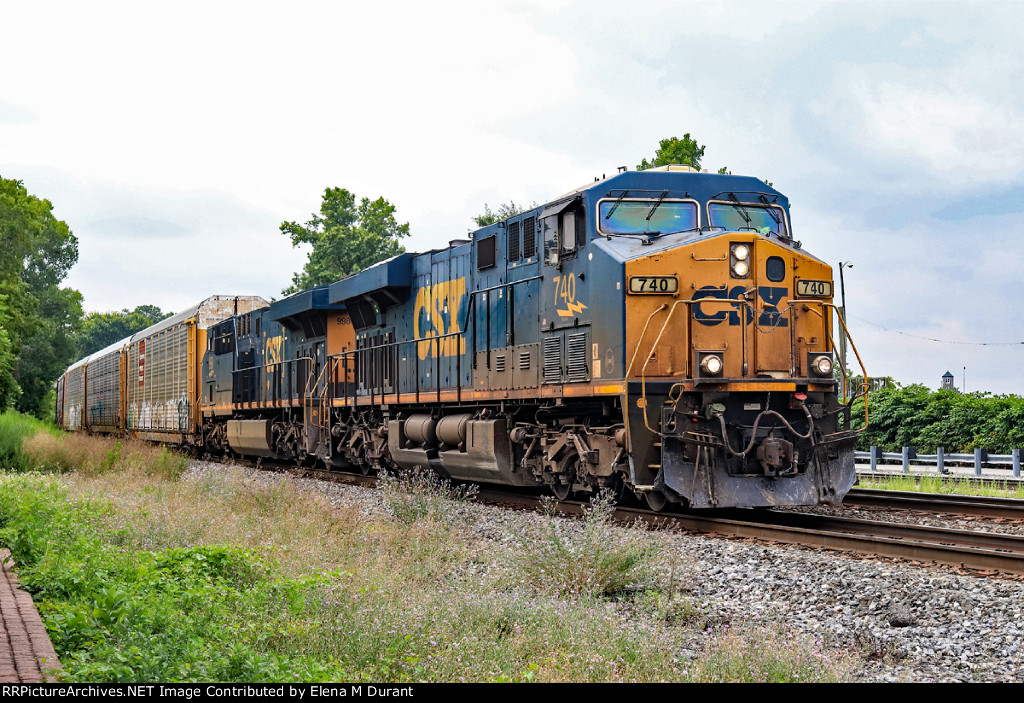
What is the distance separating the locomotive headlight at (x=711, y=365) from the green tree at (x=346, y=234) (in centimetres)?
4174

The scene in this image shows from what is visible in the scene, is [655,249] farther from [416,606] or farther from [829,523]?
[416,606]

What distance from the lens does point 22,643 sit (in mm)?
5082

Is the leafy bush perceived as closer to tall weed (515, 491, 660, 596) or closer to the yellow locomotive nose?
the yellow locomotive nose

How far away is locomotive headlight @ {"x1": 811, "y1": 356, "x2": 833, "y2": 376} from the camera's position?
421 inches

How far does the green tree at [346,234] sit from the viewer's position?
51.2 m

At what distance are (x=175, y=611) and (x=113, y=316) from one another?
499 feet

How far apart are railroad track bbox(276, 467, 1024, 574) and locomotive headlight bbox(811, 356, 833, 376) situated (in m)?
1.60

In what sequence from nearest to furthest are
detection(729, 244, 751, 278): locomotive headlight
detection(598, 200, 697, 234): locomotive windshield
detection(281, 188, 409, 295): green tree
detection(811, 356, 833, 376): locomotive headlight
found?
1. detection(729, 244, 751, 278): locomotive headlight
2. detection(811, 356, 833, 376): locomotive headlight
3. detection(598, 200, 697, 234): locomotive windshield
4. detection(281, 188, 409, 295): green tree

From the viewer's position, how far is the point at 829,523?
34.4ft

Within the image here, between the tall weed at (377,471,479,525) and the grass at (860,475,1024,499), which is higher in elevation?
the tall weed at (377,471,479,525)

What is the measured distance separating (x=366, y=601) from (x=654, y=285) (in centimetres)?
532

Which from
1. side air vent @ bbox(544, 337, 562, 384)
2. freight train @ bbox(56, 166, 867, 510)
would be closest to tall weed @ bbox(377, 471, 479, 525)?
freight train @ bbox(56, 166, 867, 510)

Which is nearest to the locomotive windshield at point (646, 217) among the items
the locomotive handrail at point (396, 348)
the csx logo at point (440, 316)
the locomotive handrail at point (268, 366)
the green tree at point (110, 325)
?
the csx logo at point (440, 316)

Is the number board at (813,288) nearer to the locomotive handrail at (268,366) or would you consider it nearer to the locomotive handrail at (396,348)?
the locomotive handrail at (396,348)
